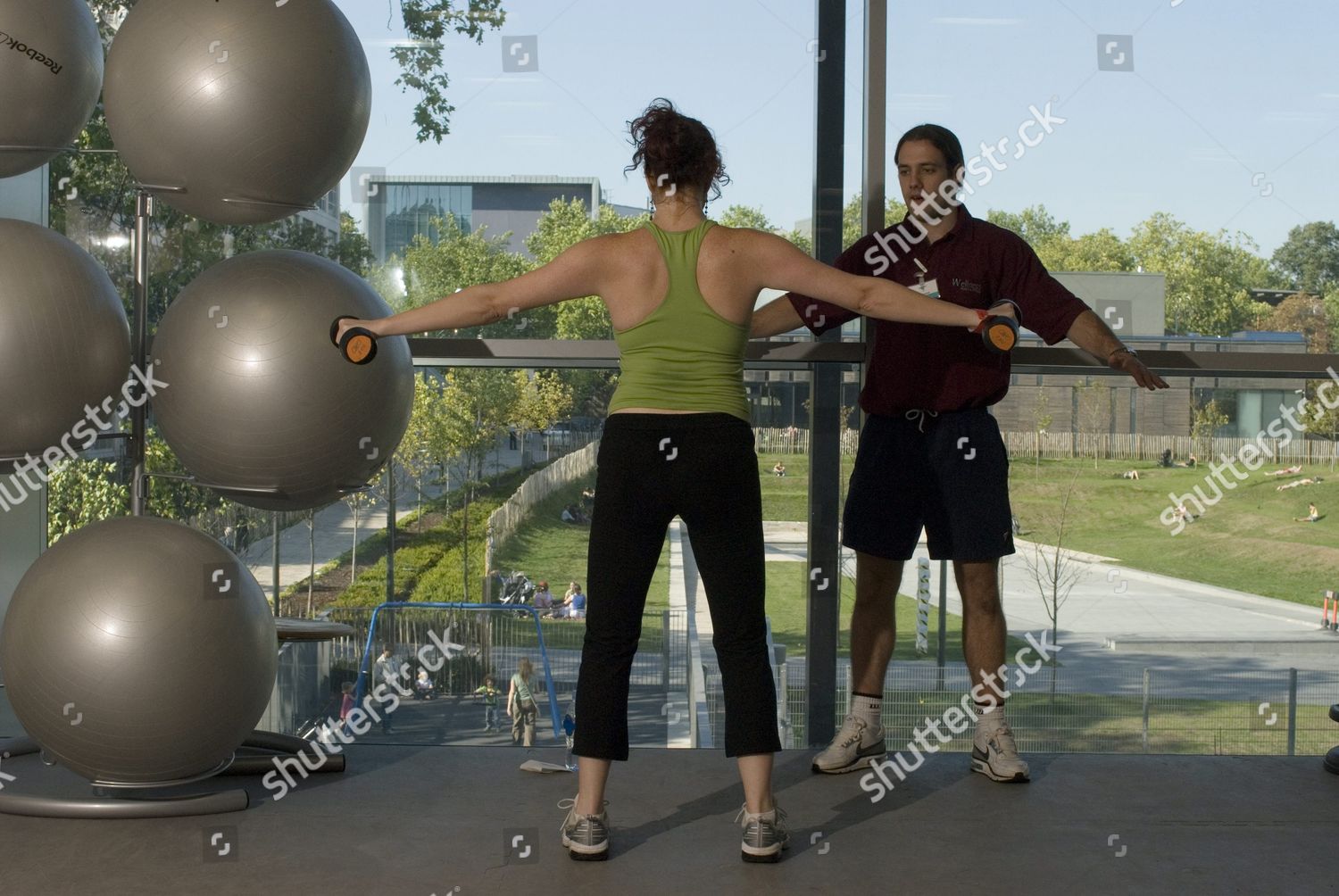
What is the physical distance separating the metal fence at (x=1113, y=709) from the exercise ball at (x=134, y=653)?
1.17 m

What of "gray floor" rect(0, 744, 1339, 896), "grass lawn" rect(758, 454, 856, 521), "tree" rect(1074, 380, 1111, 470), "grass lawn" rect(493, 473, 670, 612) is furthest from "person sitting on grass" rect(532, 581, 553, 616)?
"tree" rect(1074, 380, 1111, 470)

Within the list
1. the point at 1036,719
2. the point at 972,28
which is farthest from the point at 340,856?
the point at 972,28

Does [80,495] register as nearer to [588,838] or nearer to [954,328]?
[588,838]

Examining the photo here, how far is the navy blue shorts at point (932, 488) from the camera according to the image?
252 centimetres

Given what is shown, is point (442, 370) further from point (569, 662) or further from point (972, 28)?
point (972, 28)

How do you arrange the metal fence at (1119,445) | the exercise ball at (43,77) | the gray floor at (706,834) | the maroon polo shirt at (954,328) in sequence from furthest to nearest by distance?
the metal fence at (1119,445) < the maroon polo shirt at (954,328) < the exercise ball at (43,77) < the gray floor at (706,834)

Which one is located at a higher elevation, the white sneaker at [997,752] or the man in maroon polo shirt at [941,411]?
the man in maroon polo shirt at [941,411]

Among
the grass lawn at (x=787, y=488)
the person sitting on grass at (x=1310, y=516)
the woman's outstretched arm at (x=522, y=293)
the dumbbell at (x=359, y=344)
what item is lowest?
the person sitting on grass at (x=1310, y=516)

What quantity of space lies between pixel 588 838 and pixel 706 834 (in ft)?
0.81

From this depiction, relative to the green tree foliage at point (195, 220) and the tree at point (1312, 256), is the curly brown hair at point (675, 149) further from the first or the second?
the tree at point (1312, 256)

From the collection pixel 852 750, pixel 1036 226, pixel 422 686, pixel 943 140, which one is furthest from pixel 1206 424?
pixel 422 686

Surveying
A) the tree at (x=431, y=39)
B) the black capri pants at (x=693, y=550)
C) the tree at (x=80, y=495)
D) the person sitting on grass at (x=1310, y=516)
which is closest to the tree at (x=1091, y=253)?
the person sitting on grass at (x=1310, y=516)

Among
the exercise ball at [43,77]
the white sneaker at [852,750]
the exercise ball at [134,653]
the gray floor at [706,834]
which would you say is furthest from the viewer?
the white sneaker at [852,750]

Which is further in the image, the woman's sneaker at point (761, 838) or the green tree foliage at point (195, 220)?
the green tree foliage at point (195, 220)
